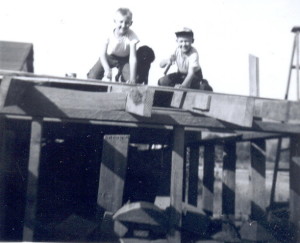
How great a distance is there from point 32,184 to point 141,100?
1.35 m

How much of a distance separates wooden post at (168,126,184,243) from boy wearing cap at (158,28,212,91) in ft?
7.51

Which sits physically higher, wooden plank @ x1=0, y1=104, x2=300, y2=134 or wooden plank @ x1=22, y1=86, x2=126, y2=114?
wooden plank @ x1=22, y1=86, x2=126, y2=114

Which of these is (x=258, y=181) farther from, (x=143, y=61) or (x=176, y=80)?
(x=143, y=61)

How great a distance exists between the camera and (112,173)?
4070 mm

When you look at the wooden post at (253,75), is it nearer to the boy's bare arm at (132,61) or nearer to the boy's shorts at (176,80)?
the boy's shorts at (176,80)

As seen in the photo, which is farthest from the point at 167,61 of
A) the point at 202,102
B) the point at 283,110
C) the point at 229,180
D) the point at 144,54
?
the point at 283,110

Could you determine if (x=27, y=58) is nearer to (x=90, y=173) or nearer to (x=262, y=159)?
(x=90, y=173)

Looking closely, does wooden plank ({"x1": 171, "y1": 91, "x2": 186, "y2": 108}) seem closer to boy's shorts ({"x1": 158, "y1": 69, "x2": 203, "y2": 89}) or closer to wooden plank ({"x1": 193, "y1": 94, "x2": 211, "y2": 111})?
wooden plank ({"x1": 193, "y1": 94, "x2": 211, "y2": 111})

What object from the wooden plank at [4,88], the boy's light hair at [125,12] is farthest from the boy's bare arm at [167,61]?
the wooden plank at [4,88]

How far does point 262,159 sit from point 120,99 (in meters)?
2.57

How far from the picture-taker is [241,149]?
3512 cm

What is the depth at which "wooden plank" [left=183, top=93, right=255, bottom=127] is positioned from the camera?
3514 mm

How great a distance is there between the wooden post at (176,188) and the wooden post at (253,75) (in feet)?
5.81

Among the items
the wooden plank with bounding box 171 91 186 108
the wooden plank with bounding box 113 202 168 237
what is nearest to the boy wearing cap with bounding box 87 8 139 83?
the wooden plank with bounding box 171 91 186 108
